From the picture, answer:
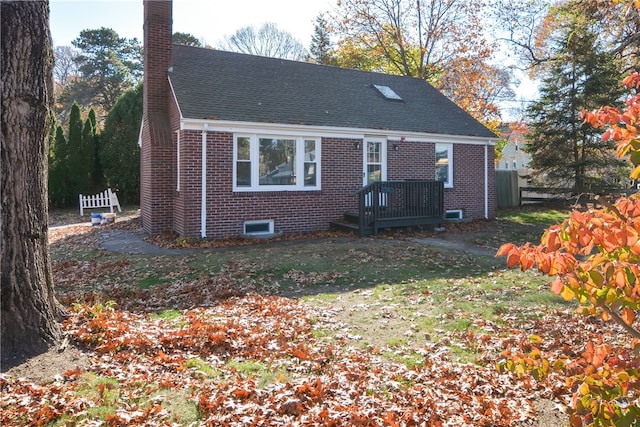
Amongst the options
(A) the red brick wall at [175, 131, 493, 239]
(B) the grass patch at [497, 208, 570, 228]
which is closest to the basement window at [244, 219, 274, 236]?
(A) the red brick wall at [175, 131, 493, 239]

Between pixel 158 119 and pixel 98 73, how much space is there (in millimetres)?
28468

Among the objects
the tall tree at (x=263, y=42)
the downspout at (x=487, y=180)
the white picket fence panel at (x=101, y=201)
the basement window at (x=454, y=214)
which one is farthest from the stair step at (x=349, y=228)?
the tall tree at (x=263, y=42)

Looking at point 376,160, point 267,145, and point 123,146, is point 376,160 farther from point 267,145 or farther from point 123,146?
point 123,146

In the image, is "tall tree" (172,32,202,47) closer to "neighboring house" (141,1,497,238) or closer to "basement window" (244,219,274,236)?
"neighboring house" (141,1,497,238)

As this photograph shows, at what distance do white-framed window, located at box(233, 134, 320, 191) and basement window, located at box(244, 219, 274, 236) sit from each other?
924mm

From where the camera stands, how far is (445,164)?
1586 centimetres

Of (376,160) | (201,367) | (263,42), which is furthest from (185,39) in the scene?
(201,367)

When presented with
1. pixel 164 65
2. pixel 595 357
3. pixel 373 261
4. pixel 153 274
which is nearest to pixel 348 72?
pixel 164 65

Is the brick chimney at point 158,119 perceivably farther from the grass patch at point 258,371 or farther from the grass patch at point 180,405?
the grass patch at point 180,405

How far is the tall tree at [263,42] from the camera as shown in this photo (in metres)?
37.2

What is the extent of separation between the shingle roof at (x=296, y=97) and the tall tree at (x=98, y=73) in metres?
25.4

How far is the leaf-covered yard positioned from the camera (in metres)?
3.38

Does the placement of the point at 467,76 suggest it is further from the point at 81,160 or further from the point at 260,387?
the point at 260,387

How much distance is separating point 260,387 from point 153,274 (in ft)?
17.2
